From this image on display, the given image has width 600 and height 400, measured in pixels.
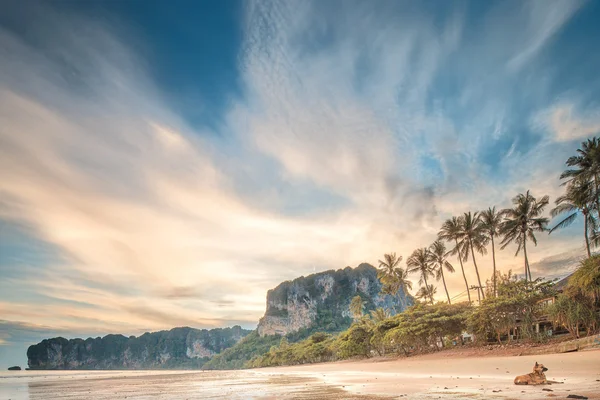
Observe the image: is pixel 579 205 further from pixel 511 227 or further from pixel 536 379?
pixel 536 379

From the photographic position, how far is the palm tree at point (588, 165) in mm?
32875

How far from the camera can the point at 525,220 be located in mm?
44188

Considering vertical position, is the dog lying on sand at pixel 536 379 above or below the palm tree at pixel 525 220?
below

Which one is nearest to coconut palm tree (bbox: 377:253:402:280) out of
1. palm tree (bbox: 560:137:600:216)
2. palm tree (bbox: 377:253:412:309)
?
palm tree (bbox: 377:253:412:309)

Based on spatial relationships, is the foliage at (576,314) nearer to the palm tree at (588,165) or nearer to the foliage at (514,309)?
the foliage at (514,309)

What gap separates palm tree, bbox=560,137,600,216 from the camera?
108 ft

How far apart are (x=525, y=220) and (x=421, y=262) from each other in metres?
18.7

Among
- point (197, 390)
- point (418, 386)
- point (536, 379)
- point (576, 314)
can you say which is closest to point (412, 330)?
point (576, 314)

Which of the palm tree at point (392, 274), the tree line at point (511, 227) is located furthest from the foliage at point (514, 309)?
the palm tree at point (392, 274)

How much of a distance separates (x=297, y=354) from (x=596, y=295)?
74.6 m

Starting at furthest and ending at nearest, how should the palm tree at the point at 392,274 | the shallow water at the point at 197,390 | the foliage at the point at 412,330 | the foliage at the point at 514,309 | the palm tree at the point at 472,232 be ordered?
1. the palm tree at the point at 392,274
2. the palm tree at the point at 472,232
3. the foliage at the point at 412,330
4. the foliage at the point at 514,309
5. the shallow water at the point at 197,390

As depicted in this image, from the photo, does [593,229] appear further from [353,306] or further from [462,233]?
[353,306]

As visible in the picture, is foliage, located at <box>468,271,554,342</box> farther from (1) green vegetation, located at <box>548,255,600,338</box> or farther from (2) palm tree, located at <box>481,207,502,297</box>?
(2) palm tree, located at <box>481,207,502,297</box>

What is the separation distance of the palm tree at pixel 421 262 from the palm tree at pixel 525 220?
15.0 meters
